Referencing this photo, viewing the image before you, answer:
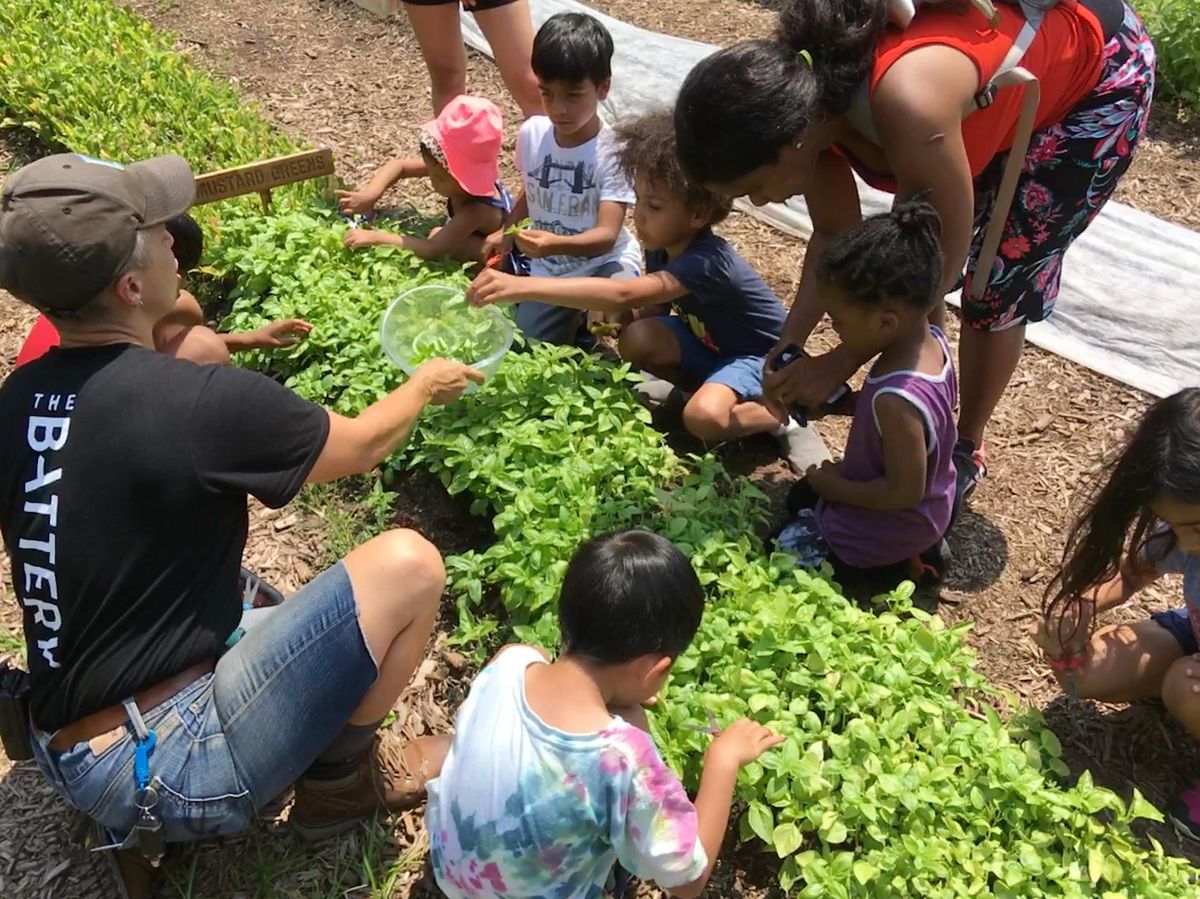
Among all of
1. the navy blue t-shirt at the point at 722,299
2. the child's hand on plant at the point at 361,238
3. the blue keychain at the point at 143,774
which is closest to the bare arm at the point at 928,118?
the navy blue t-shirt at the point at 722,299

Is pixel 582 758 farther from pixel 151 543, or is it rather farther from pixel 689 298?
pixel 689 298

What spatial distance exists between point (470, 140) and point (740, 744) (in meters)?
2.82

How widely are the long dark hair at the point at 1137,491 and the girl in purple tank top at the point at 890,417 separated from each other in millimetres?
411

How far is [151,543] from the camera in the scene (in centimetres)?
191

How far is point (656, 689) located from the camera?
1.91 m

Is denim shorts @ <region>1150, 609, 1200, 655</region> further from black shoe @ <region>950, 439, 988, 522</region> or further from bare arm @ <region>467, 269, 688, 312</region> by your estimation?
bare arm @ <region>467, 269, 688, 312</region>

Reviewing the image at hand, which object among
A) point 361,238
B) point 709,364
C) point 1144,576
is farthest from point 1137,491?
point 361,238

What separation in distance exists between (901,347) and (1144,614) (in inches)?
49.0

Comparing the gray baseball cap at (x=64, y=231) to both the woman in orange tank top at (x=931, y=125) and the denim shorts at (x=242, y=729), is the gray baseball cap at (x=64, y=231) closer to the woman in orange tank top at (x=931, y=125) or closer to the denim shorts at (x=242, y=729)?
the denim shorts at (x=242, y=729)

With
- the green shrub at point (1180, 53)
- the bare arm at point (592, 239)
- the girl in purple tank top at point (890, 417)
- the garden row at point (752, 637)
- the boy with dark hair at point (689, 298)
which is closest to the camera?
the garden row at point (752, 637)

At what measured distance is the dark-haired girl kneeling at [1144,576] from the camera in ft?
7.35

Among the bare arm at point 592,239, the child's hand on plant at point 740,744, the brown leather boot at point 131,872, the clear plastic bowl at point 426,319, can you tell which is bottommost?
the brown leather boot at point 131,872

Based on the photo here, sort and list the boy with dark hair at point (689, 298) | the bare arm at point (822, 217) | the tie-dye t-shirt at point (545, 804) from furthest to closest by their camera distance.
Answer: the boy with dark hair at point (689, 298) → the bare arm at point (822, 217) → the tie-dye t-shirt at point (545, 804)

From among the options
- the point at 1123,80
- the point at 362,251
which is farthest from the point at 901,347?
the point at 362,251
